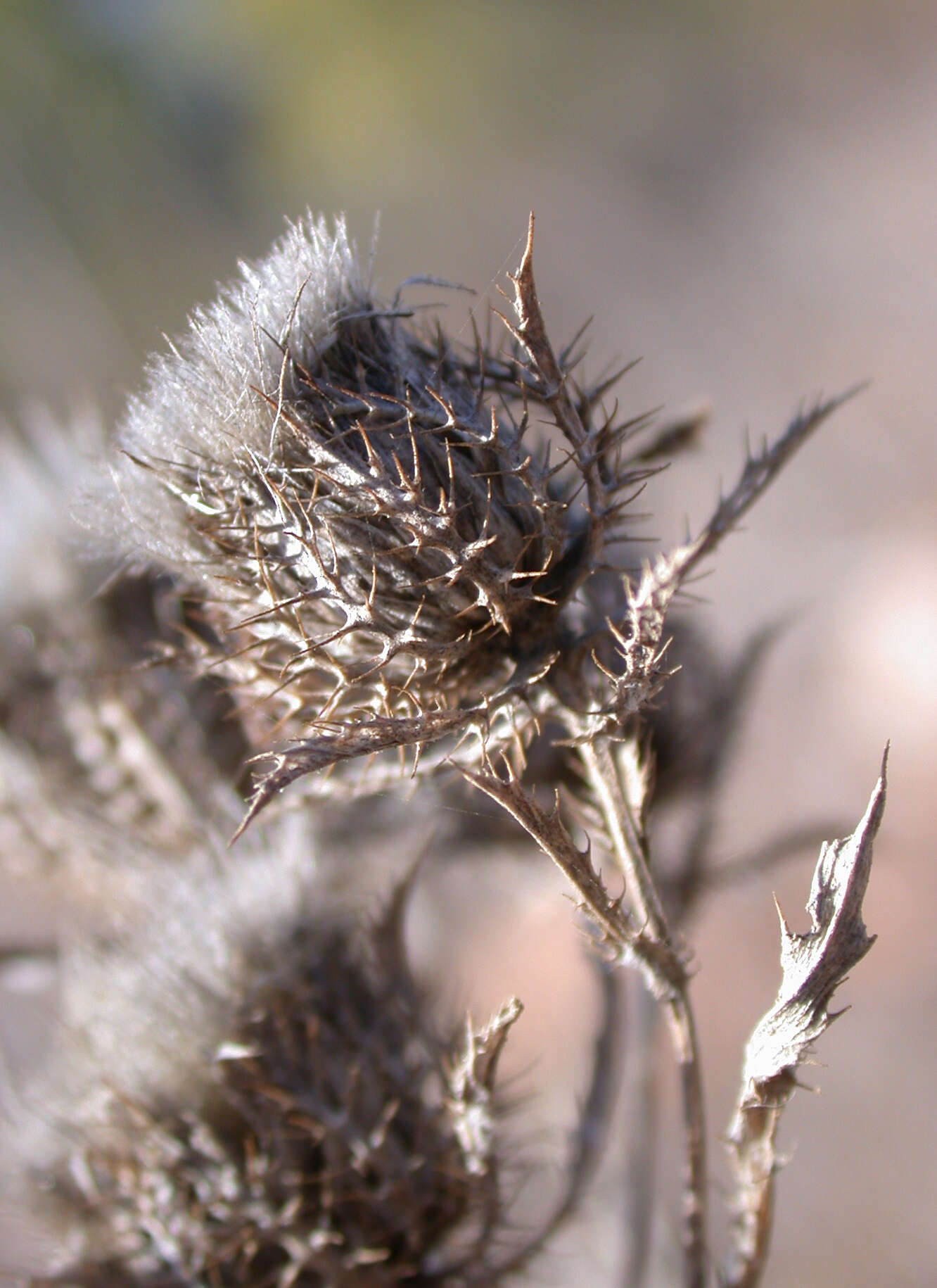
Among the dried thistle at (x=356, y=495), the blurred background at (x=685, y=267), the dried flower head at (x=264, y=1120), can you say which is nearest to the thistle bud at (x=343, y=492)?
the dried thistle at (x=356, y=495)

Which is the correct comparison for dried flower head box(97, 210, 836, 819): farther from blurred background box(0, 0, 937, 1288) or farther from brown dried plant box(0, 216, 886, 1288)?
blurred background box(0, 0, 937, 1288)

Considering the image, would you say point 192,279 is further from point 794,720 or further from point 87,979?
point 87,979

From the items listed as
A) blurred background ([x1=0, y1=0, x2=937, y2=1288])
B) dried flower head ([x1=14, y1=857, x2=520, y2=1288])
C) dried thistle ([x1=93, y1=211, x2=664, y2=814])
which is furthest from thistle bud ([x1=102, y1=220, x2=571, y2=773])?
blurred background ([x1=0, y1=0, x2=937, y2=1288])

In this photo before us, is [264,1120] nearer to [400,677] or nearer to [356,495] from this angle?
[400,677]

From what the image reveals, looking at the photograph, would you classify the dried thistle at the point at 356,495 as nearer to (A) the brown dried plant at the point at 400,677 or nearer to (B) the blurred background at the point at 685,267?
(A) the brown dried plant at the point at 400,677

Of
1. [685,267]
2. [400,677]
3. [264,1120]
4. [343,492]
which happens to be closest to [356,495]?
[343,492]
